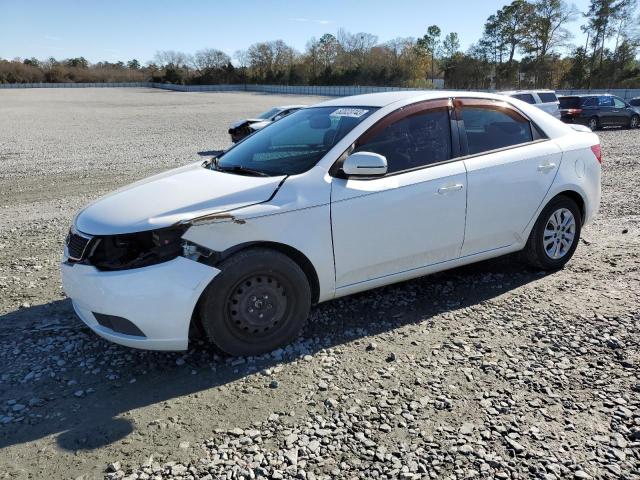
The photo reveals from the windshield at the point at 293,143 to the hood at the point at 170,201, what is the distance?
237 mm

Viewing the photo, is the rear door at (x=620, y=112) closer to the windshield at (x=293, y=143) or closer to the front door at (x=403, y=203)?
Answer: the front door at (x=403, y=203)

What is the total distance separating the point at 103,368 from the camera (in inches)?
139

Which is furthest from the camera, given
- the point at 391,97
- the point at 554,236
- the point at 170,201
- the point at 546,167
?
the point at 554,236

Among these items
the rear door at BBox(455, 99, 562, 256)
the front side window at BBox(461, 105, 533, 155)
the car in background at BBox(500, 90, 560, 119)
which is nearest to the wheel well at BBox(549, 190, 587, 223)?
the rear door at BBox(455, 99, 562, 256)

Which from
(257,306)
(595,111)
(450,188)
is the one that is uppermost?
(450,188)

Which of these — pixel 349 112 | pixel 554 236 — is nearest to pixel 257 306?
pixel 349 112

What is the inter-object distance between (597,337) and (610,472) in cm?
150

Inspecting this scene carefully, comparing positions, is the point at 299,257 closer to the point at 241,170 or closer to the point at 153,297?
the point at 241,170

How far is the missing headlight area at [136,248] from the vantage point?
326cm

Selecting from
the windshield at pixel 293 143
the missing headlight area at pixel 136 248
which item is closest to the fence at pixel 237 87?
the windshield at pixel 293 143

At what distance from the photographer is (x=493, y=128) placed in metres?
4.66

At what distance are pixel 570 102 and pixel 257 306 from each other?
78.3 ft

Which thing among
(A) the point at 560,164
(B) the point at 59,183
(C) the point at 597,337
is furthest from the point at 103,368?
(B) the point at 59,183

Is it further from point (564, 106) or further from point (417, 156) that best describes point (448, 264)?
point (564, 106)
